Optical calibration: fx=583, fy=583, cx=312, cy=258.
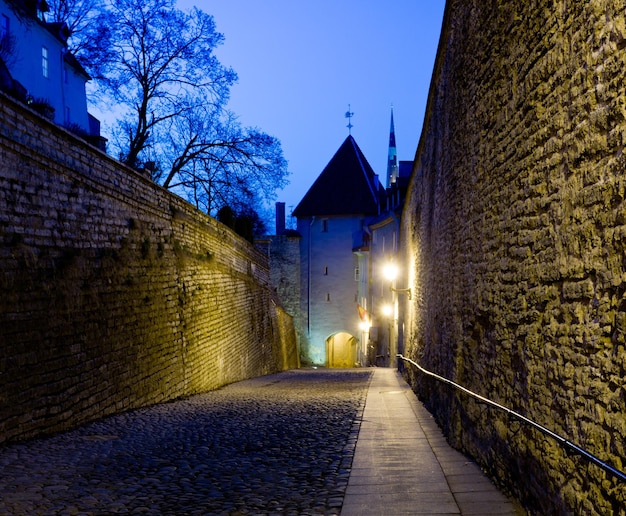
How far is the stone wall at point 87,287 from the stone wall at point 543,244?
4.95m

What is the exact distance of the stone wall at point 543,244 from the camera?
298cm

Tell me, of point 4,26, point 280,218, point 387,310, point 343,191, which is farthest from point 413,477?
point 280,218

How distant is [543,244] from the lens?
3.94m

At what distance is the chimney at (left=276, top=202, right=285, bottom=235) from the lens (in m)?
46.5

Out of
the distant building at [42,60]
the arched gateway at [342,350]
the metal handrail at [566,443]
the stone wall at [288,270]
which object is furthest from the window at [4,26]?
the arched gateway at [342,350]

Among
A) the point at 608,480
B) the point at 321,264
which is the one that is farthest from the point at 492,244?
the point at 321,264

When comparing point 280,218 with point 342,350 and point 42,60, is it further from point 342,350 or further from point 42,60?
point 42,60

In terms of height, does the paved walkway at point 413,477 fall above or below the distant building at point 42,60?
below

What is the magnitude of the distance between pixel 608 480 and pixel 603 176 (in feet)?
5.11

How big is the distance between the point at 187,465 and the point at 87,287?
12.0 feet

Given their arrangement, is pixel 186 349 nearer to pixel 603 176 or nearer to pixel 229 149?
pixel 603 176

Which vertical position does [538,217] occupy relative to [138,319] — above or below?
above

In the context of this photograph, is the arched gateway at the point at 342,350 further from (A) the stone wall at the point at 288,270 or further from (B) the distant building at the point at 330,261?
(A) the stone wall at the point at 288,270

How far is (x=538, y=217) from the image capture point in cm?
404
